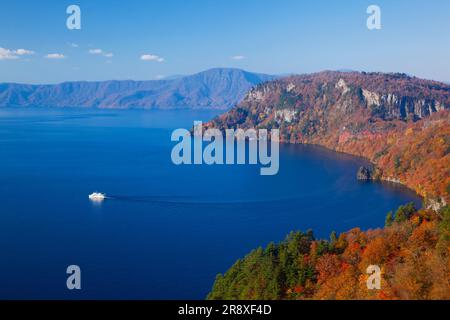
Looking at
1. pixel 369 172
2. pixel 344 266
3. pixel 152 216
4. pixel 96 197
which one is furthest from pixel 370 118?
pixel 344 266

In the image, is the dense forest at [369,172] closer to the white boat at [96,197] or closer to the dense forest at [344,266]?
the dense forest at [344,266]

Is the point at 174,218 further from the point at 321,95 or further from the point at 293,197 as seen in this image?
the point at 321,95

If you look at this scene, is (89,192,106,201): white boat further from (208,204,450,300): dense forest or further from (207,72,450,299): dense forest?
(208,204,450,300): dense forest

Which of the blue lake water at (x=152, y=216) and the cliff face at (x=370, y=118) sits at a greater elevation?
the cliff face at (x=370, y=118)

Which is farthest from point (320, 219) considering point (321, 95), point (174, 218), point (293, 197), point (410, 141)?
point (321, 95)

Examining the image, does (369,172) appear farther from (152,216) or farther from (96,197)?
(96,197)

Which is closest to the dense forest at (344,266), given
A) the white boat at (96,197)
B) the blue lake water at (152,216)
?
the blue lake water at (152,216)
